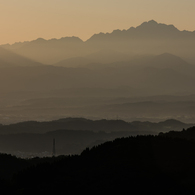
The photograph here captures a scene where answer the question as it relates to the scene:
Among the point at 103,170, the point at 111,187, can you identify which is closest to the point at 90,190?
the point at 111,187

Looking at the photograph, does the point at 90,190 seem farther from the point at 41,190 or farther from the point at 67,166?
the point at 67,166

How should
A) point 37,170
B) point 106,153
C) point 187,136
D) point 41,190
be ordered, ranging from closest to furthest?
point 41,190 → point 37,170 → point 106,153 → point 187,136

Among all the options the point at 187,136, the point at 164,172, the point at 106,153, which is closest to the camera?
the point at 164,172

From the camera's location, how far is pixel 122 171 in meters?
76.1

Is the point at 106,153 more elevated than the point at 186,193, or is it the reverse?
the point at 106,153

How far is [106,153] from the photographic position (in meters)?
88.4

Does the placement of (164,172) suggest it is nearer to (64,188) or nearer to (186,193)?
(186,193)

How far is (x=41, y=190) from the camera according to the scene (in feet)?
226

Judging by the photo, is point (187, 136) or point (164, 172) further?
point (187, 136)

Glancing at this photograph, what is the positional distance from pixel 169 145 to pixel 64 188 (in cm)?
2578

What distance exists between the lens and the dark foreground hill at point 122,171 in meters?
68.7

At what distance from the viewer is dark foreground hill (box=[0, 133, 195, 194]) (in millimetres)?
68688

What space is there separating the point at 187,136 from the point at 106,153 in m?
29.7

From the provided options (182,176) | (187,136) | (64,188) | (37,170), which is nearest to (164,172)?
(182,176)
